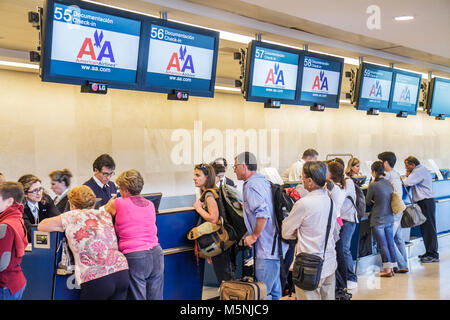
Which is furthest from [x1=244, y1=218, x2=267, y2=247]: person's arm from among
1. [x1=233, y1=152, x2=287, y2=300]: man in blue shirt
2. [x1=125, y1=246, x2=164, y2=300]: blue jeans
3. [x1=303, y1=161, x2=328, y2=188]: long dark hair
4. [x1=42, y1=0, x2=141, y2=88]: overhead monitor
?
[x1=42, y1=0, x2=141, y2=88]: overhead monitor

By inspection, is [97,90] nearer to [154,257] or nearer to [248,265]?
[154,257]

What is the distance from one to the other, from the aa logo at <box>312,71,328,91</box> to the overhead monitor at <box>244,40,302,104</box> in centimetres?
36

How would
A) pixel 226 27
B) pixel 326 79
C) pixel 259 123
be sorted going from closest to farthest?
pixel 226 27
pixel 326 79
pixel 259 123

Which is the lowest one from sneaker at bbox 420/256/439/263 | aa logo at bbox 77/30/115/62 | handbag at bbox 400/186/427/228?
sneaker at bbox 420/256/439/263

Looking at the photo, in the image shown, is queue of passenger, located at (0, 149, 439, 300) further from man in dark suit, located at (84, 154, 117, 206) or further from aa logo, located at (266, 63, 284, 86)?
aa logo, located at (266, 63, 284, 86)

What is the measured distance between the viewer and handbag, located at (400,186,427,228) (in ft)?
24.2

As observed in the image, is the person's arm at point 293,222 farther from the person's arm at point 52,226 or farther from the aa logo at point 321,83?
the aa logo at point 321,83

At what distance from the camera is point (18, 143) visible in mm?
7625

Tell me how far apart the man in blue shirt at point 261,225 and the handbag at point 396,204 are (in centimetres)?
292

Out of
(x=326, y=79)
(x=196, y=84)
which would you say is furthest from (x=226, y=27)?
(x=326, y=79)

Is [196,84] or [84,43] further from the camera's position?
[196,84]

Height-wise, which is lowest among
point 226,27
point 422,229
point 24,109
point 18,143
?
point 422,229

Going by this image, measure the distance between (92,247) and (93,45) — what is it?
5.55ft
